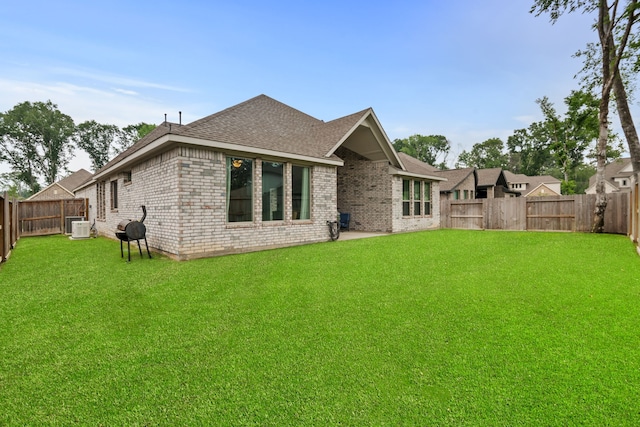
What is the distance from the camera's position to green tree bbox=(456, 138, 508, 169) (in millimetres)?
58344

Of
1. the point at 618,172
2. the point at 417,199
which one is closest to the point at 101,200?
the point at 417,199

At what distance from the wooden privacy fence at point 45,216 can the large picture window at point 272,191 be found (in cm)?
Answer: 1214

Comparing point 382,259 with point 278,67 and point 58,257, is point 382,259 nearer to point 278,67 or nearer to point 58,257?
point 58,257

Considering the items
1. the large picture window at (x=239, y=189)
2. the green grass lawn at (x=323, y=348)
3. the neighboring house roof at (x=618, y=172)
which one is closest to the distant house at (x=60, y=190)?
the large picture window at (x=239, y=189)

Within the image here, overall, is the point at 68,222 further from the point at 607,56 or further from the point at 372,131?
the point at 607,56

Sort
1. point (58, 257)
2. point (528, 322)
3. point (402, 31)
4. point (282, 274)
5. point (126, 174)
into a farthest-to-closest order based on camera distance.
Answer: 1. point (402, 31)
2. point (126, 174)
3. point (58, 257)
4. point (282, 274)
5. point (528, 322)

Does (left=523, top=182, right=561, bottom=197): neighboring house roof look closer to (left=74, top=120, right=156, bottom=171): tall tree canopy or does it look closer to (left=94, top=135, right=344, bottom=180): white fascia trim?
(left=94, top=135, right=344, bottom=180): white fascia trim

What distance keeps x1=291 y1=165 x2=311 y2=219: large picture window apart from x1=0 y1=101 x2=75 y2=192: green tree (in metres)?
50.0

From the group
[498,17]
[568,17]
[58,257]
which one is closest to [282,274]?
[58,257]

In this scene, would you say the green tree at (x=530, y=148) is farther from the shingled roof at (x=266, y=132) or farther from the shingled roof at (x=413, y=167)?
the shingled roof at (x=266, y=132)

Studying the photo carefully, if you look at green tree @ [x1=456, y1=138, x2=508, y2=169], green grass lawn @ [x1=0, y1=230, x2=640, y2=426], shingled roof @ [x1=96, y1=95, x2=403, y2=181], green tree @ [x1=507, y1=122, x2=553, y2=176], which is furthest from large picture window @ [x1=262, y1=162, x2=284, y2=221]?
green tree @ [x1=456, y1=138, x2=508, y2=169]

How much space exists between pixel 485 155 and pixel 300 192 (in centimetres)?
6316

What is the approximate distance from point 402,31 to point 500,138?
57.5 m

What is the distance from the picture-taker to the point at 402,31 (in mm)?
12781
